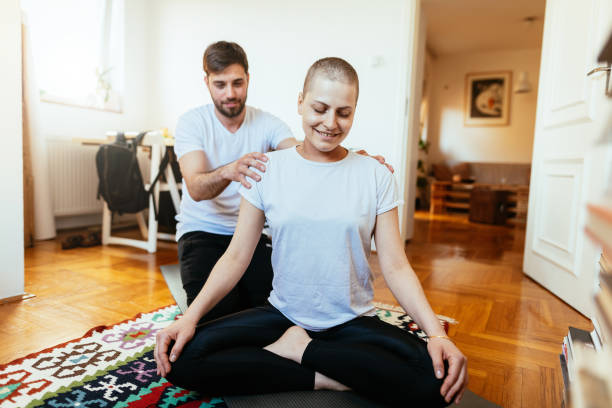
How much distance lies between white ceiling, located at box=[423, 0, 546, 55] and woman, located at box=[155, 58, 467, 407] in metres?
3.53

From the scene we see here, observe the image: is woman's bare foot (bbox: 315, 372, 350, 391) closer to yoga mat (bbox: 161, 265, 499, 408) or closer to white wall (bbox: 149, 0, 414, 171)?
yoga mat (bbox: 161, 265, 499, 408)

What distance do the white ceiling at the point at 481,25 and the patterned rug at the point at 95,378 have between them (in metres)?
3.91

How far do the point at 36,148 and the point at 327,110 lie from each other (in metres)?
2.88

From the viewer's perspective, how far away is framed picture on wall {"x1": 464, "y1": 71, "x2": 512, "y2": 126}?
7219 mm

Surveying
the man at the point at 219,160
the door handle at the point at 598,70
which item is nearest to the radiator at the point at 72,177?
the man at the point at 219,160

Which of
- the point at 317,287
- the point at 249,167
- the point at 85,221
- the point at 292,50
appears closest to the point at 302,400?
the point at 317,287

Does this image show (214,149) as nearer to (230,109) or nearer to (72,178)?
(230,109)

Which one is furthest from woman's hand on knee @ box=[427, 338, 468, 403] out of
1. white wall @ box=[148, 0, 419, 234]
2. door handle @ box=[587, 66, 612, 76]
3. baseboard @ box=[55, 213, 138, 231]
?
baseboard @ box=[55, 213, 138, 231]

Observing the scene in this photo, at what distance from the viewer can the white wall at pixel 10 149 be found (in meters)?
1.66

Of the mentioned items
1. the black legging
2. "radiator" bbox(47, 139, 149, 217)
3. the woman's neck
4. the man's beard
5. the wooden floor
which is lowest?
the wooden floor

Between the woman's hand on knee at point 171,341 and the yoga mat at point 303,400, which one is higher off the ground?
the woman's hand on knee at point 171,341

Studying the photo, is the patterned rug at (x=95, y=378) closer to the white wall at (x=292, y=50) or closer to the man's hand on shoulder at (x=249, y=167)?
the man's hand on shoulder at (x=249, y=167)

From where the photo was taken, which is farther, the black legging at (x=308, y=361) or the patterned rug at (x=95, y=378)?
the patterned rug at (x=95, y=378)

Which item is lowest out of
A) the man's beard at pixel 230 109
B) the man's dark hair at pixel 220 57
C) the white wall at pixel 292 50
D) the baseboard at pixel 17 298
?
the baseboard at pixel 17 298
